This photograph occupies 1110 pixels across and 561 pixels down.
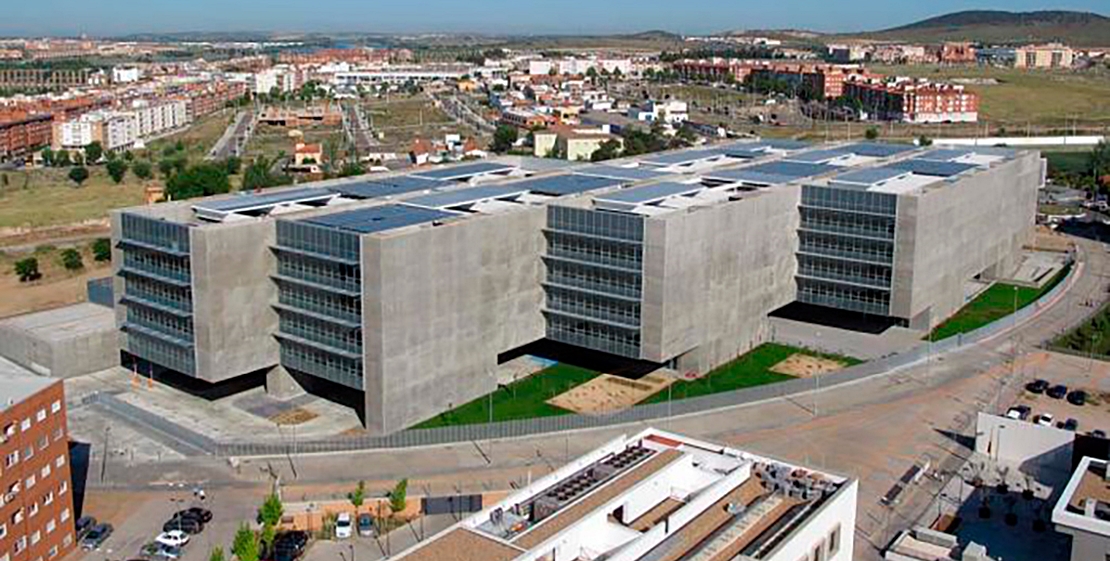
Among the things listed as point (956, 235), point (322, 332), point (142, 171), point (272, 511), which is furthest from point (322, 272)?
point (142, 171)

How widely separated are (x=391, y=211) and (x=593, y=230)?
303 inches

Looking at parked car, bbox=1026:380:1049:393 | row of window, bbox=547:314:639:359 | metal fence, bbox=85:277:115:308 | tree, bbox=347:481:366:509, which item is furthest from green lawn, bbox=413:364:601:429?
metal fence, bbox=85:277:115:308

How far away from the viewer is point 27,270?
64188 mm

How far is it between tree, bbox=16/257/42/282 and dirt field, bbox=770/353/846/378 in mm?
43344

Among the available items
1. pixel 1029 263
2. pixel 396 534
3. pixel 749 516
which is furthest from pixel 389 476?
pixel 1029 263

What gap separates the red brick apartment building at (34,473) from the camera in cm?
2753

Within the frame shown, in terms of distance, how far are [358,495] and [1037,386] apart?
27.8 meters

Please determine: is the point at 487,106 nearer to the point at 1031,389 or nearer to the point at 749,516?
the point at 1031,389

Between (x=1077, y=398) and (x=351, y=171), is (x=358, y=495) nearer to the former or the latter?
(x=1077, y=398)

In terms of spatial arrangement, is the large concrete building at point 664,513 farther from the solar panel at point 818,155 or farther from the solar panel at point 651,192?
the solar panel at point 818,155

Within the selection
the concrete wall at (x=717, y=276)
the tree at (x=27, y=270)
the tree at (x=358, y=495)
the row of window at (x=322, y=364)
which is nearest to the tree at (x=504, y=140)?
the tree at (x=27, y=270)

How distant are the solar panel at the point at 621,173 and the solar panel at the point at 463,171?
4335 millimetres

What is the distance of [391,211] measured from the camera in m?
42.1

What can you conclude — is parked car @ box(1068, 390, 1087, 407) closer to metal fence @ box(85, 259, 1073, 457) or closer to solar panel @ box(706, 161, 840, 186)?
metal fence @ box(85, 259, 1073, 457)
